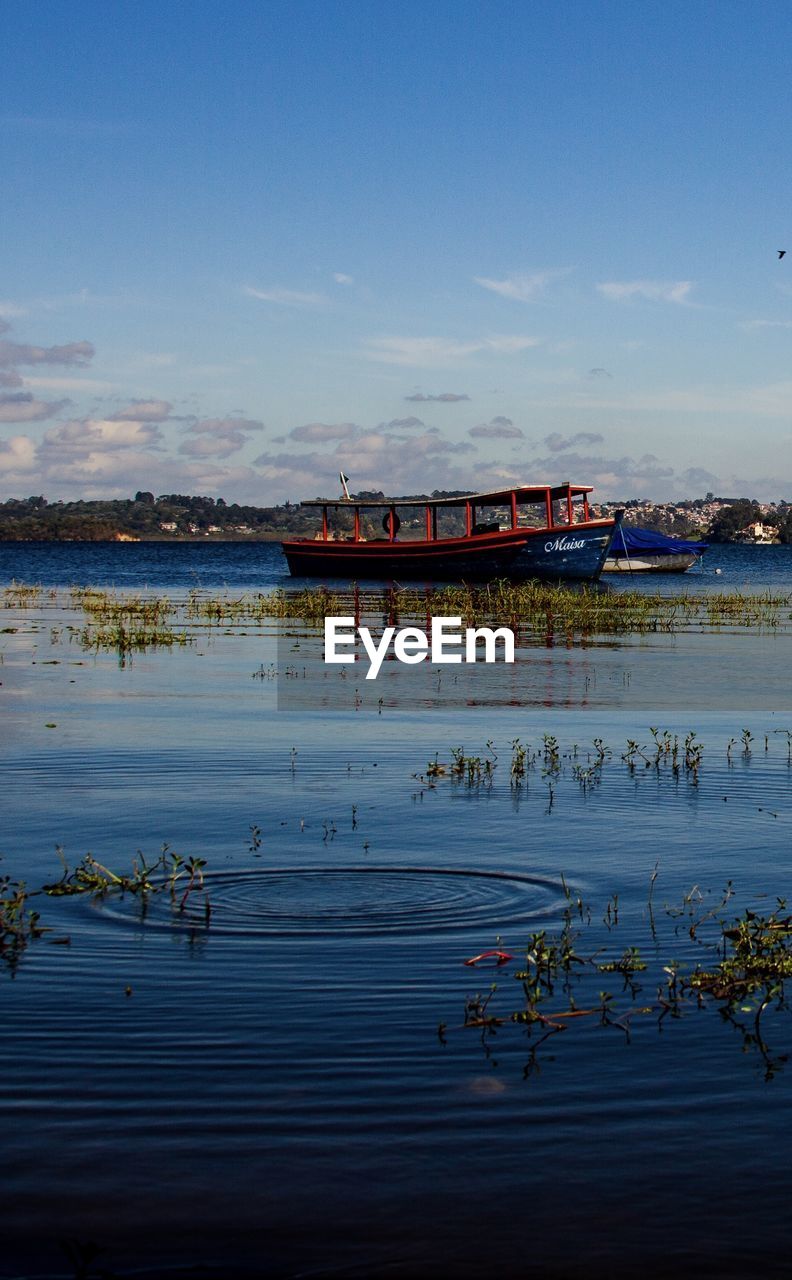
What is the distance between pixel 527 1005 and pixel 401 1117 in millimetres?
1417

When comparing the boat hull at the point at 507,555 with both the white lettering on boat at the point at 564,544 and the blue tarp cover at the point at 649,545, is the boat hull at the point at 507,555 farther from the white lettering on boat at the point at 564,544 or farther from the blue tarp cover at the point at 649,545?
the blue tarp cover at the point at 649,545

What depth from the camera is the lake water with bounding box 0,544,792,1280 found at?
4.70m

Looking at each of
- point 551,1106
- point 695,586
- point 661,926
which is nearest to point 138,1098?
point 551,1106

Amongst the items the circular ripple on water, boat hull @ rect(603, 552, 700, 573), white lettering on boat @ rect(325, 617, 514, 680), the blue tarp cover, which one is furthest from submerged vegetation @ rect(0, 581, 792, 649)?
the blue tarp cover

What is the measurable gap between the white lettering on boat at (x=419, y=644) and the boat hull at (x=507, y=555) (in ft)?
83.5

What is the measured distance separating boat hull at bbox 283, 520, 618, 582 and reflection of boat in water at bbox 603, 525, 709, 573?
2330 cm

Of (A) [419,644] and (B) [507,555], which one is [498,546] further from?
(A) [419,644]

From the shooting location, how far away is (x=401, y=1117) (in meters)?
5.51

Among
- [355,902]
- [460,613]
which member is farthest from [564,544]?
[355,902]

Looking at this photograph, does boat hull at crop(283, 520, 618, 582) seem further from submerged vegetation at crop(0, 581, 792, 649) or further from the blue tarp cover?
the blue tarp cover

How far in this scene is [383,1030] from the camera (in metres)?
6.46

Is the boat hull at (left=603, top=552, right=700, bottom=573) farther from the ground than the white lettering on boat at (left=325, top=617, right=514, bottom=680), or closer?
farther from the ground

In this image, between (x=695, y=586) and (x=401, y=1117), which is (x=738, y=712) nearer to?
(x=401, y=1117)

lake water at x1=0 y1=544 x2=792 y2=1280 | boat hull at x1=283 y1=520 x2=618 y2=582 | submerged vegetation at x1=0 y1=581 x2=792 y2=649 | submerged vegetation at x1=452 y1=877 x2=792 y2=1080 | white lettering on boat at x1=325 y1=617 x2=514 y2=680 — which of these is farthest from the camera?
boat hull at x1=283 y1=520 x2=618 y2=582
